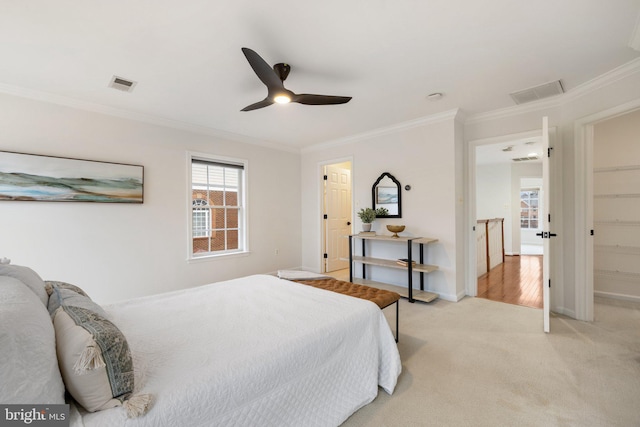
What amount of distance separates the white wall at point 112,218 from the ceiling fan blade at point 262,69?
241 cm

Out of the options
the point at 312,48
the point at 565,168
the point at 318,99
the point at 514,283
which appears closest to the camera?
the point at 312,48

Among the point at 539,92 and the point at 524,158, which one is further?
the point at 524,158

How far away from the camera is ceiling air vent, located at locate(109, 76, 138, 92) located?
107 inches

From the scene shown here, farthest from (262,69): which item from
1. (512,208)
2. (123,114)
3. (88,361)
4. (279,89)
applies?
(512,208)

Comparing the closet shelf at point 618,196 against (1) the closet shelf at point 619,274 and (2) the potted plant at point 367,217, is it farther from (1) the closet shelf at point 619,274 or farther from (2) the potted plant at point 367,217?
(2) the potted plant at point 367,217

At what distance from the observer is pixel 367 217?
14.3 ft

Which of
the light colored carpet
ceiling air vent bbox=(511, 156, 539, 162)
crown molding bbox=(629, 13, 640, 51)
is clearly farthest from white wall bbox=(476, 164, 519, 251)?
crown molding bbox=(629, 13, 640, 51)

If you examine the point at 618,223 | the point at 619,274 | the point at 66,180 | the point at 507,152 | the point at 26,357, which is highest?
the point at 507,152

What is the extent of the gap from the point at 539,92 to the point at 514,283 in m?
2.97

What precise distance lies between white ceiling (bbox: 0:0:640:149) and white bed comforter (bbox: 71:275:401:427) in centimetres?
197

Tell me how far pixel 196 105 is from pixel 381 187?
286 cm

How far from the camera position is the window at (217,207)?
4254 millimetres

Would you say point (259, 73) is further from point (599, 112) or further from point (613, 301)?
point (613, 301)

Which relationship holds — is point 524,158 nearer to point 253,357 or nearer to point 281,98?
point 281,98
